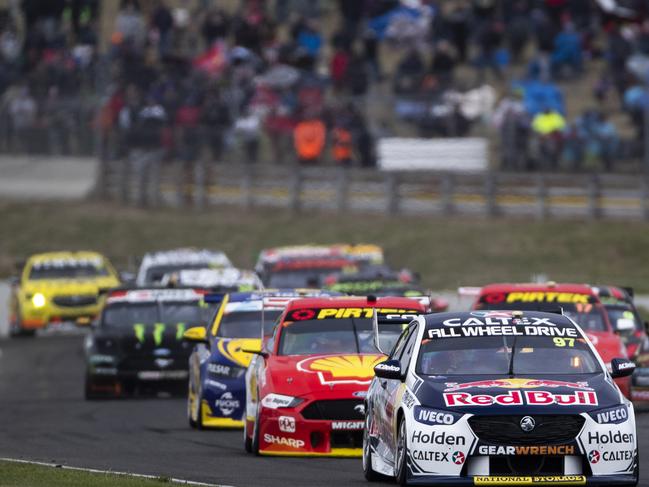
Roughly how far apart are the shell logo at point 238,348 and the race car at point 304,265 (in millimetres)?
9724

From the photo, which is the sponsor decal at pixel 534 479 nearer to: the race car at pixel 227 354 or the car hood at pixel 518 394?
the car hood at pixel 518 394

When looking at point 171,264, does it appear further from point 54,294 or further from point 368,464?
point 368,464

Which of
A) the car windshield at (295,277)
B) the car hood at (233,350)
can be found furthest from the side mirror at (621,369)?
the car windshield at (295,277)

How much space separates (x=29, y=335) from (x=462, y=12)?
36.8 feet

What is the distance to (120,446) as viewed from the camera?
1620 centimetres

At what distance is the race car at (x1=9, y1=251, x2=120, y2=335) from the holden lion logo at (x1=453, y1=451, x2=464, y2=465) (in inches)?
871

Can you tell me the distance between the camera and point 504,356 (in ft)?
39.4

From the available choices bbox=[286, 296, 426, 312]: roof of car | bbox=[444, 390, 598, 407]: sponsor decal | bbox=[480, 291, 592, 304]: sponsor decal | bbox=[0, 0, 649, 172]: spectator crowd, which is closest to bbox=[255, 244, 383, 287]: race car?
bbox=[0, 0, 649, 172]: spectator crowd

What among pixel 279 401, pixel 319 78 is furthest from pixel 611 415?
pixel 319 78

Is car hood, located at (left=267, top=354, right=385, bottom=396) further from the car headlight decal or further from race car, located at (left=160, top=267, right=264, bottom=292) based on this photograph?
race car, located at (left=160, top=267, right=264, bottom=292)

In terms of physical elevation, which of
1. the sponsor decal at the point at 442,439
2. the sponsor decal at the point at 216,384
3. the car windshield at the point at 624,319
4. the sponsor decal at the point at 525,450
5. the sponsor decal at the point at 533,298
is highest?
the sponsor decal at the point at 442,439

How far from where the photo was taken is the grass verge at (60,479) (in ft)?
40.1

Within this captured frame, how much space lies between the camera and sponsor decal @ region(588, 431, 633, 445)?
11070 mm

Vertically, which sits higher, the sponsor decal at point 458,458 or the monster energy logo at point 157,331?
the sponsor decal at point 458,458
